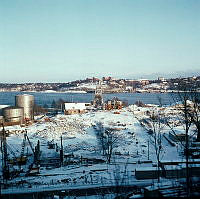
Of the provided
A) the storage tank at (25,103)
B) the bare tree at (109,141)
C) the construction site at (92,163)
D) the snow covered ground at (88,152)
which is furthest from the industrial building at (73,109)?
the bare tree at (109,141)

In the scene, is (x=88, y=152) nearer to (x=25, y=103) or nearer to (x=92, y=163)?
(x=92, y=163)

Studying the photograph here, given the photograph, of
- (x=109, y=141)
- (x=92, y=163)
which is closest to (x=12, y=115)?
(x=109, y=141)

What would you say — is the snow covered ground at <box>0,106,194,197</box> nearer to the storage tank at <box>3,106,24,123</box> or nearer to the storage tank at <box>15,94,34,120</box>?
the storage tank at <box>3,106,24,123</box>

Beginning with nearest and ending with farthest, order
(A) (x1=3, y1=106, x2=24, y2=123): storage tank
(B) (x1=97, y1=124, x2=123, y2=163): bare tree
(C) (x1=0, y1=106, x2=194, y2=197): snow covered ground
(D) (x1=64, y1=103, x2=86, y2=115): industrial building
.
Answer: (C) (x1=0, y1=106, x2=194, y2=197): snow covered ground < (B) (x1=97, y1=124, x2=123, y2=163): bare tree < (A) (x1=3, y1=106, x2=24, y2=123): storage tank < (D) (x1=64, y1=103, x2=86, y2=115): industrial building

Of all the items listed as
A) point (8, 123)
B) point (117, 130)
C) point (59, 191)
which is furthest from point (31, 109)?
point (59, 191)

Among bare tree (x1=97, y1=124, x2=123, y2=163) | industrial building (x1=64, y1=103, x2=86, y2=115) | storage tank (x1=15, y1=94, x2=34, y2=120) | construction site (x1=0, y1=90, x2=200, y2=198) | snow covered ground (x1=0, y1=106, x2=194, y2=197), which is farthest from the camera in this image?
industrial building (x1=64, y1=103, x2=86, y2=115)

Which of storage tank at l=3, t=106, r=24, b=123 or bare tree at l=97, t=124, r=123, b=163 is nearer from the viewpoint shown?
bare tree at l=97, t=124, r=123, b=163

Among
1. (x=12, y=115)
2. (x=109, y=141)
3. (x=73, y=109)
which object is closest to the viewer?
Result: (x=109, y=141)

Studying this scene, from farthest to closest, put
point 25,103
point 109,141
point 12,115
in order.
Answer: point 25,103 → point 12,115 → point 109,141

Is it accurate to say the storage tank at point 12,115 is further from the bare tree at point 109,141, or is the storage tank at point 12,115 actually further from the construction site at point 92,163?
the bare tree at point 109,141

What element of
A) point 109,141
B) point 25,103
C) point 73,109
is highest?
point 25,103

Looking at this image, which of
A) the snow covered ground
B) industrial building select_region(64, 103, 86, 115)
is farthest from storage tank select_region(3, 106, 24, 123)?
industrial building select_region(64, 103, 86, 115)

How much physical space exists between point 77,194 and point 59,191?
310 mm

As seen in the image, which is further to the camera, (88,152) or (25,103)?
(25,103)
